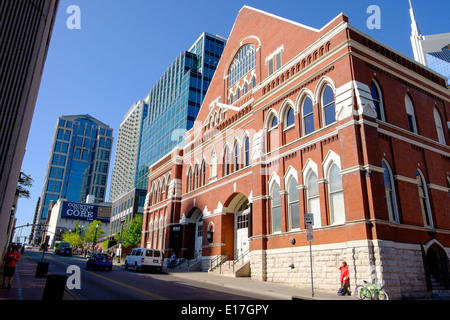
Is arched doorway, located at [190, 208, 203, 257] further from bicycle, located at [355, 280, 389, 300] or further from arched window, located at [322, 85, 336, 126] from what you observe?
bicycle, located at [355, 280, 389, 300]

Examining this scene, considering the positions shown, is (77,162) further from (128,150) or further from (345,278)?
(345,278)

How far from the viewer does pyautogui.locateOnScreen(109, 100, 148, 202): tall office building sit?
114 meters

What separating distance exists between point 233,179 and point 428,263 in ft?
47.1

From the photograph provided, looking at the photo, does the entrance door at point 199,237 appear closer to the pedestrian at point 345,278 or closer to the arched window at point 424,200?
the pedestrian at point 345,278

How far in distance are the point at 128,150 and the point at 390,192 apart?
4577 inches

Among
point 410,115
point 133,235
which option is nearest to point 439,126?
point 410,115

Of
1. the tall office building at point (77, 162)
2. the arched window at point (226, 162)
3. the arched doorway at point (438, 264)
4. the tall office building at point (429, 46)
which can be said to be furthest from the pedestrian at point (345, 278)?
the tall office building at point (77, 162)

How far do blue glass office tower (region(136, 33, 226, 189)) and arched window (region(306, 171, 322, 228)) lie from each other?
46.1 m

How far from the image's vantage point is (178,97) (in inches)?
2872

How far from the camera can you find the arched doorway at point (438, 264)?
653 inches

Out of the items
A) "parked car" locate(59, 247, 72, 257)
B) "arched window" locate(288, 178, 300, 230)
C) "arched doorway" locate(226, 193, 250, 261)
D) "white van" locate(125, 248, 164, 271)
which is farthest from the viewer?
"parked car" locate(59, 247, 72, 257)

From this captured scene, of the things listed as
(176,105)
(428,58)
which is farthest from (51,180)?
(428,58)

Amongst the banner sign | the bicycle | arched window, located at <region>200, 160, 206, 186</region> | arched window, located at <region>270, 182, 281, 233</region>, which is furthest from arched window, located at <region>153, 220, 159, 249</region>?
the banner sign

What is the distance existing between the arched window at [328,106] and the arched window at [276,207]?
5300 millimetres
